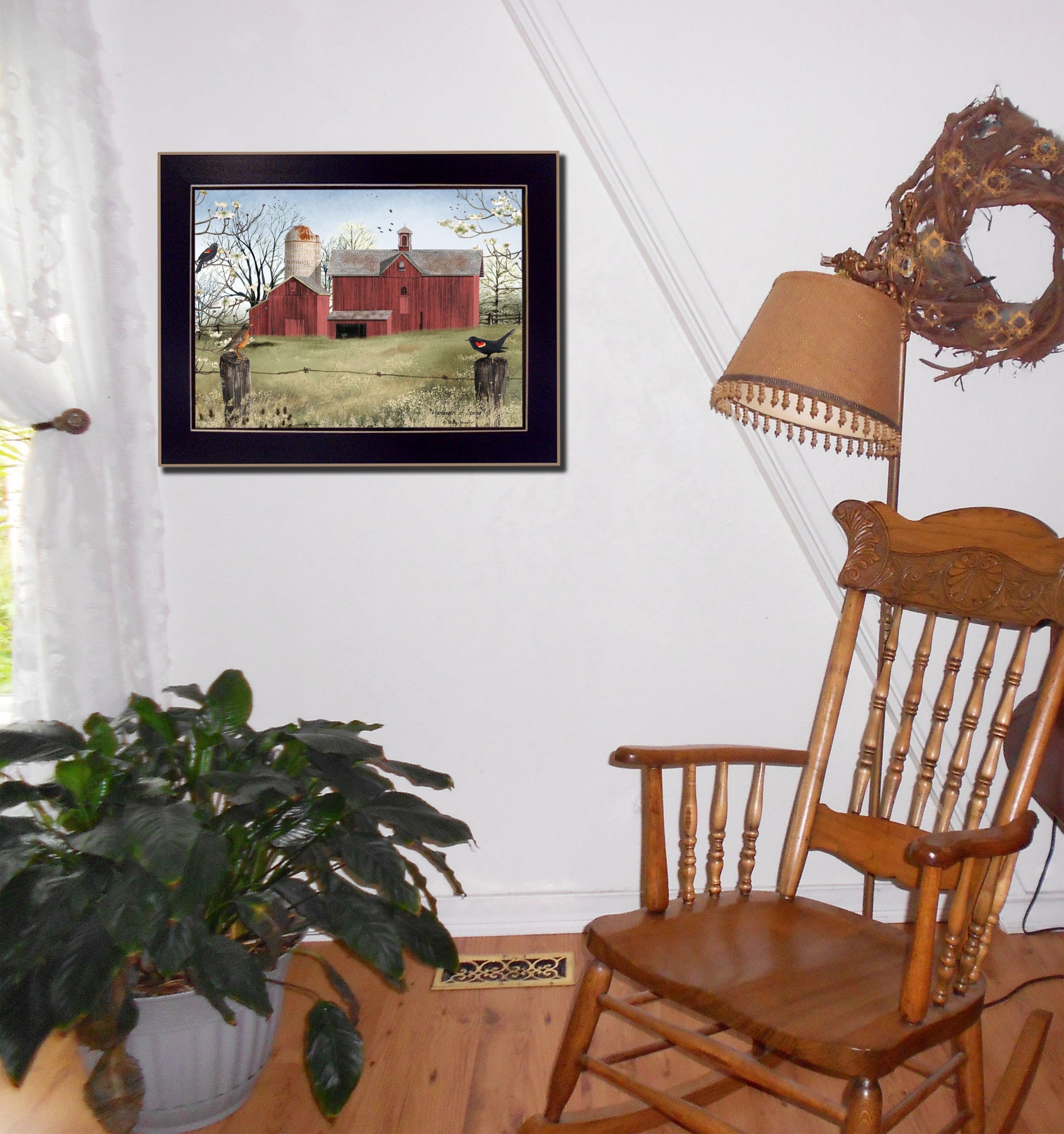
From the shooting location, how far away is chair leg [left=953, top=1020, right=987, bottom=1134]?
1327 mm

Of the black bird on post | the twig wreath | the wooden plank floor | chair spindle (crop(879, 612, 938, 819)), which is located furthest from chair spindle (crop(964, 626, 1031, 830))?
the black bird on post

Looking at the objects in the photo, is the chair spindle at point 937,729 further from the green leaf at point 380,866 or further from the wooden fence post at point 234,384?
the wooden fence post at point 234,384

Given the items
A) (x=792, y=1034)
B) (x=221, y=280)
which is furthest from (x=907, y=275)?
(x=221, y=280)

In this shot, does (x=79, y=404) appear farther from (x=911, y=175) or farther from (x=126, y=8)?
(x=911, y=175)

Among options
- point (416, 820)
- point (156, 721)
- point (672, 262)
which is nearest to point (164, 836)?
point (156, 721)

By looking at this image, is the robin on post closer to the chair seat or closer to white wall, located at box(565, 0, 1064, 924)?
white wall, located at box(565, 0, 1064, 924)

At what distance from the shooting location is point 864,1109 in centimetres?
111

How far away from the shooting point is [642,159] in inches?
81.7

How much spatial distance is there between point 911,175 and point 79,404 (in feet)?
5.99

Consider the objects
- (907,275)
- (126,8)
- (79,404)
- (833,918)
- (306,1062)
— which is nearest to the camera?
(306,1062)

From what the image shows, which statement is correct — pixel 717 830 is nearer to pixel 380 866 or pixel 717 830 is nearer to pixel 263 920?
pixel 380 866

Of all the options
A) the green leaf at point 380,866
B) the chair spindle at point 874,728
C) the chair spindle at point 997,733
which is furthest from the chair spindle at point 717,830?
the green leaf at point 380,866

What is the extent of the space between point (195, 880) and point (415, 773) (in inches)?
17.8

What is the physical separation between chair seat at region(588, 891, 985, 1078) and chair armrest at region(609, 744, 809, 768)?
23 centimetres
